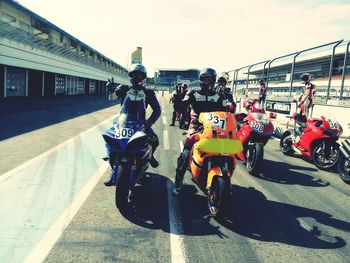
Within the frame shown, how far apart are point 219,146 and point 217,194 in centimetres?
66

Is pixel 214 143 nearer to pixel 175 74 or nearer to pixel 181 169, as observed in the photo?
pixel 181 169

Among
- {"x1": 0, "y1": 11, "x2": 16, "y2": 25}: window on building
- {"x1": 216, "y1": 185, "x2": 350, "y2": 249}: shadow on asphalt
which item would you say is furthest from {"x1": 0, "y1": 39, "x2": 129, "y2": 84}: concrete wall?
{"x1": 216, "y1": 185, "x2": 350, "y2": 249}: shadow on asphalt

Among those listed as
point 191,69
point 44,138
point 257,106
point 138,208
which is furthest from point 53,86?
point 191,69

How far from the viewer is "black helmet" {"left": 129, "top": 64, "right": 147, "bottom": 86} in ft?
A: 17.5

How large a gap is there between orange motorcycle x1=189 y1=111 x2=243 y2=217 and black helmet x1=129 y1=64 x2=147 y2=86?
138cm

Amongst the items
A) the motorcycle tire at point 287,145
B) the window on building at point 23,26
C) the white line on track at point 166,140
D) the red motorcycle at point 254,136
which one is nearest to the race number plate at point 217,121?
the red motorcycle at point 254,136

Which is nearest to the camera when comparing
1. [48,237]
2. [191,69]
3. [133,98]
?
[48,237]

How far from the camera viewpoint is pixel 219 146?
14.2ft

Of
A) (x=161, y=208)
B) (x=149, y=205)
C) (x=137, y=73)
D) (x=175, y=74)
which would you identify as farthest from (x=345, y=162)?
(x=175, y=74)

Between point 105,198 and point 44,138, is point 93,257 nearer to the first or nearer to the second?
point 105,198

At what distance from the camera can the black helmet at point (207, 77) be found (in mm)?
5348

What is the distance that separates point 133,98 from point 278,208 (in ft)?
9.64

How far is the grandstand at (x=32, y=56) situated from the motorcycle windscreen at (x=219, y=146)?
20458 mm

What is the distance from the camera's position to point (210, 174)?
4.35 metres
